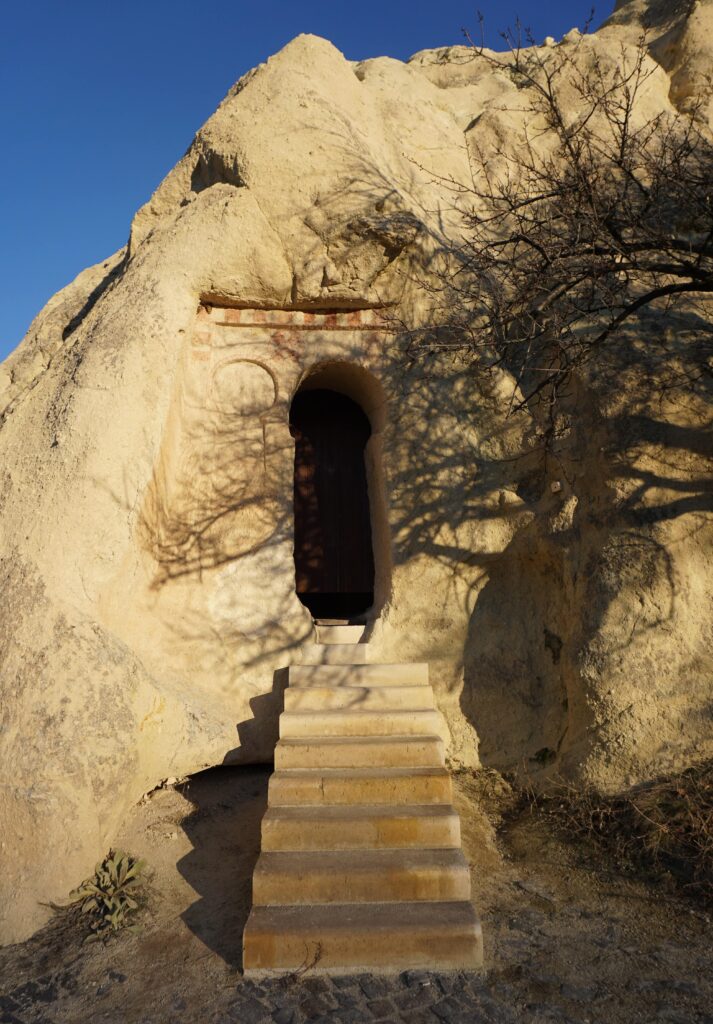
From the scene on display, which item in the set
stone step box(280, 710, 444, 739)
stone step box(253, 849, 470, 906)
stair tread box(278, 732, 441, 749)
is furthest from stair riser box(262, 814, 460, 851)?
stone step box(280, 710, 444, 739)

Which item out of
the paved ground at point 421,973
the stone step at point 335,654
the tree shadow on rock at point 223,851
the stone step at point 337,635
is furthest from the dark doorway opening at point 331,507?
the paved ground at point 421,973

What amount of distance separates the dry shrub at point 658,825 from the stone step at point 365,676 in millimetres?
1219

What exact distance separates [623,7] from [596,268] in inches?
359

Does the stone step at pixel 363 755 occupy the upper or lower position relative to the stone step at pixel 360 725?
lower

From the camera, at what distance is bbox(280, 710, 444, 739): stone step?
4.37m

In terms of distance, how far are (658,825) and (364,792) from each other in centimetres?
167

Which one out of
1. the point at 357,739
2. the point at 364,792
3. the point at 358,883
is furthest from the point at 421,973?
the point at 357,739

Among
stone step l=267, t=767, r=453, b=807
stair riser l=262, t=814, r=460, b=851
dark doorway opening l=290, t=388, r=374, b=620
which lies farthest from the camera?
dark doorway opening l=290, t=388, r=374, b=620

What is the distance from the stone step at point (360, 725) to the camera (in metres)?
4.37

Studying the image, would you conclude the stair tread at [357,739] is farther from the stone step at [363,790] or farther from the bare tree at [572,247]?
the bare tree at [572,247]

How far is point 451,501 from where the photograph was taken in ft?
18.4

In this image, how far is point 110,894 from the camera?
145 inches

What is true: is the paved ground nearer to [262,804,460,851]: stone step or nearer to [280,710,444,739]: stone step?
[262,804,460,851]: stone step

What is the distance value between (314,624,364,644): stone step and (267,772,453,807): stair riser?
5.51 ft
